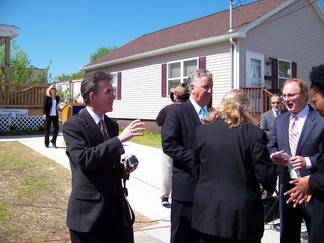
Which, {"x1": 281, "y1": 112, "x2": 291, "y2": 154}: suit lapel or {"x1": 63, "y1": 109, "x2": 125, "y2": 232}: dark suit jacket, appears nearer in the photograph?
{"x1": 63, "y1": 109, "x2": 125, "y2": 232}: dark suit jacket

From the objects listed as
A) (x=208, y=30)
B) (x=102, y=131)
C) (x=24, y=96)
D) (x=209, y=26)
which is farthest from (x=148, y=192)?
(x=24, y=96)

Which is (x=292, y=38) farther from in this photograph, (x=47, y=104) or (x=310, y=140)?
(x=310, y=140)

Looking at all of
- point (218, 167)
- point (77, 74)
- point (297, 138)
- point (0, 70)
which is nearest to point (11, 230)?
point (218, 167)

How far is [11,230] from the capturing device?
182 inches

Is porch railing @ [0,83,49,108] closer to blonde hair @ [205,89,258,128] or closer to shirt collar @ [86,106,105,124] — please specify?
shirt collar @ [86,106,105,124]

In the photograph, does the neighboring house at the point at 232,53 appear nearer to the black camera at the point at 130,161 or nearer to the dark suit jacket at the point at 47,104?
the dark suit jacket at the point at 47,104

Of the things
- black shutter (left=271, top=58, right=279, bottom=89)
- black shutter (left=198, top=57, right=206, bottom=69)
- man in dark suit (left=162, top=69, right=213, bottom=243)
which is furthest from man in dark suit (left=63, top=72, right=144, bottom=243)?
black shutter (left=271, top=58, right=279, bottom=89)

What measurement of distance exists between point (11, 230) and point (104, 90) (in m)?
2.91

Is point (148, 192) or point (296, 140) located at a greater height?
point (296, 140)

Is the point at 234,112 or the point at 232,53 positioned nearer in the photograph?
the point at 234,112

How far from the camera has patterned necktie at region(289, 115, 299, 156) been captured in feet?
11.8

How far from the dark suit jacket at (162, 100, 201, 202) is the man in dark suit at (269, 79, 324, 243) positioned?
36.1 inches

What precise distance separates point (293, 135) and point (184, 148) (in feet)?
3.93

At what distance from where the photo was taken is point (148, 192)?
266 inches
